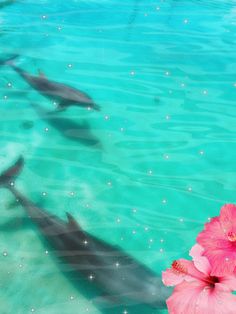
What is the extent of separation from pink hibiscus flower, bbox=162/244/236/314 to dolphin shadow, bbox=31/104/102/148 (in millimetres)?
3076

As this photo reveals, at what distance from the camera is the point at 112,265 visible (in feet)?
8.29

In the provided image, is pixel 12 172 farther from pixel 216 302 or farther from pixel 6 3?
pixel 6 3

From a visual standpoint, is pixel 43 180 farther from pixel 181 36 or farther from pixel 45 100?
pixel 181 36

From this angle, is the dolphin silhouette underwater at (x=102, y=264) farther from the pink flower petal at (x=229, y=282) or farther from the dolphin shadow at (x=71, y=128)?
the pink flower petal at (x=229, y=282)

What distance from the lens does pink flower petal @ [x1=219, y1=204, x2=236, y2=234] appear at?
664 mm

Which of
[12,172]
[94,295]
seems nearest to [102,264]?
[94,295]

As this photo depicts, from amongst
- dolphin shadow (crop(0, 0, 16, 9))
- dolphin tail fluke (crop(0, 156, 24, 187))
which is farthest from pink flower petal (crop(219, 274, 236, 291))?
dolphin shadow (crop(0, 0, 16, 9))

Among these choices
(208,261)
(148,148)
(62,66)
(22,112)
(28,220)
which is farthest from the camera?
(62,66)

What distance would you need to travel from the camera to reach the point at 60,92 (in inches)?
164

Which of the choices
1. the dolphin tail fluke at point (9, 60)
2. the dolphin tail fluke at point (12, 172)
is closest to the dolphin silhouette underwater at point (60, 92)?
the dolphin tail fluke at point (9, 60)

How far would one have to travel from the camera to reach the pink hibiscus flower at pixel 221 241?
0.63 m

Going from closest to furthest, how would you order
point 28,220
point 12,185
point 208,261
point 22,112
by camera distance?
point 208,261 → point 28,220 → point 12,185 → point 22,112

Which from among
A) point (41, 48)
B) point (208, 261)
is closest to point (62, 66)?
point (41, 48)

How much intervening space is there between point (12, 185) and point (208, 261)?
2.73 metres
